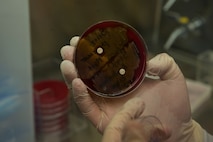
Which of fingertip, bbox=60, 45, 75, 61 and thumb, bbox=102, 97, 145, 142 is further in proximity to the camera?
fingertip, bbox=60, 45, 75, 61

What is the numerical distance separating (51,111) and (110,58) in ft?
2.01

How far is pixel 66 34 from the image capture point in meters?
1.53

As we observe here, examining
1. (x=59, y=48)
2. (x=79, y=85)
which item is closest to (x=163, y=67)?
(x=79, y=85)

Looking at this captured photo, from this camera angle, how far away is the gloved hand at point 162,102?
815 mm

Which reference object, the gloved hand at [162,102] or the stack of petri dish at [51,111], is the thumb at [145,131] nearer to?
the gloved hand at [162,102]

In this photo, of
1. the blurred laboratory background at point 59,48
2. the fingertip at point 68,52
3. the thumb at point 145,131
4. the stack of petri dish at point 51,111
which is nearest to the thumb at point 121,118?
the thumb at point 145,131

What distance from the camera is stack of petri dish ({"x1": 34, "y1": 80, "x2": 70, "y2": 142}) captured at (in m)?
1.33

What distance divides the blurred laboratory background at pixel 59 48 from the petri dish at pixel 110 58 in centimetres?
35

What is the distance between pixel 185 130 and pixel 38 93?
0.63m

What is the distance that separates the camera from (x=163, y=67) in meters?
0.84

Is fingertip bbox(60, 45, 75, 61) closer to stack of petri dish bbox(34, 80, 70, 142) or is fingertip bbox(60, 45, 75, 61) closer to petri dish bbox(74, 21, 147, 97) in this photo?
petri dish bbox(74, 21, 147, 97)

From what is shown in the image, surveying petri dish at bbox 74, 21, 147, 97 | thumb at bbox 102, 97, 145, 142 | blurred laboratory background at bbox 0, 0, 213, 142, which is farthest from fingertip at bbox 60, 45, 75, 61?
blurred laboratory background at bbox 0, 0, 213, 142

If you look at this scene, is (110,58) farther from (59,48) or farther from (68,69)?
(59,48)

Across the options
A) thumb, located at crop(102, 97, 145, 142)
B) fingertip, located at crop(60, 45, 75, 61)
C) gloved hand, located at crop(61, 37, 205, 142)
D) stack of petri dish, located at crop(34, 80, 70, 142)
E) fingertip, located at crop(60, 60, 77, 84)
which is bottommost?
stack of petri dish, located at crop(34, 80, 70, 142)
